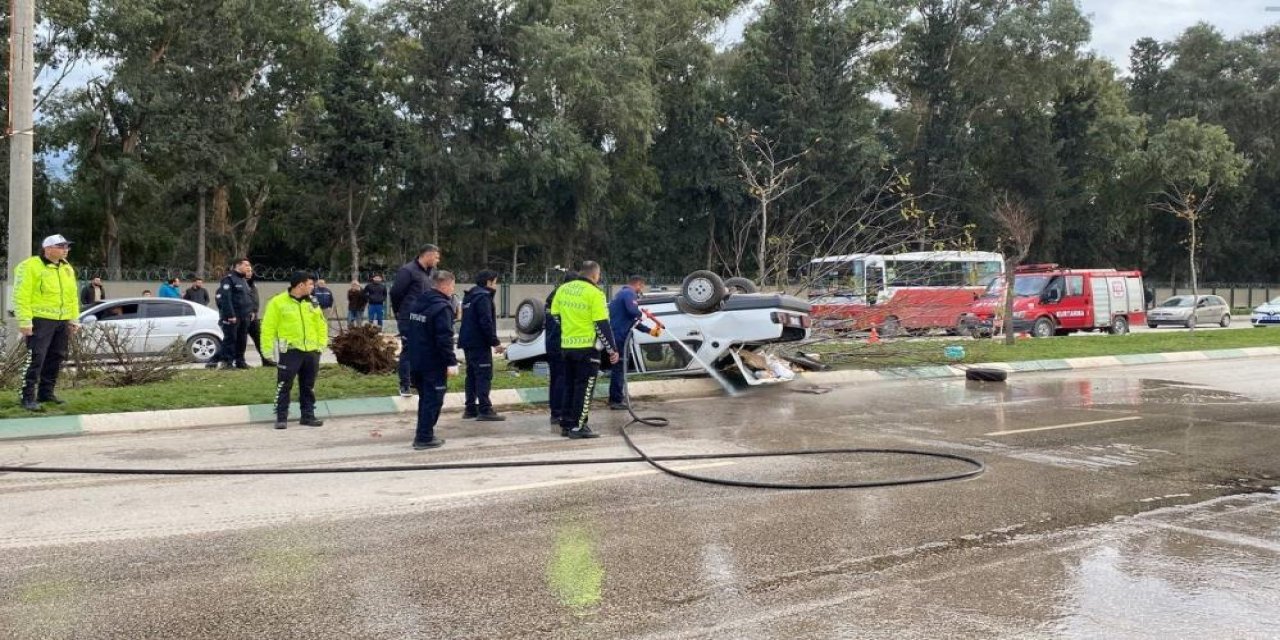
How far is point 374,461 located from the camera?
823cm

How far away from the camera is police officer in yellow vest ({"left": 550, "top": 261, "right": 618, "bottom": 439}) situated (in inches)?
376

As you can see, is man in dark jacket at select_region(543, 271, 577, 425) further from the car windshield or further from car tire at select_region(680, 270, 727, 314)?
the car windshield

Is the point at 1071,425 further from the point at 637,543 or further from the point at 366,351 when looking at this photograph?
the point at 366,351

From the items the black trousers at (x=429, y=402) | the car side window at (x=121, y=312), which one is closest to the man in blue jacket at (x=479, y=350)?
the black trousers at (x=429, y=402)

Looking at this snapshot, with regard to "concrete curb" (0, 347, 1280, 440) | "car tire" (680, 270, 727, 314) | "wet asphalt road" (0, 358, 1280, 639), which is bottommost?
"wet asphalt road" (0, 358, 1280, 639)

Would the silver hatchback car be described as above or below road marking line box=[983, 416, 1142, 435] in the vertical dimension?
above

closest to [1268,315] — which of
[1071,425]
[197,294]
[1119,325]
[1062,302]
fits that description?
[1119,325]

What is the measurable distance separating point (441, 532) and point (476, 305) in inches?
211

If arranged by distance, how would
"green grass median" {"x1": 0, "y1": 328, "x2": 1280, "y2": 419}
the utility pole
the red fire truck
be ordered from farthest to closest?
the red fire truck
the utility pole
"green grass median" {"x1": 0, "y1": 328, "x2": 1280, "y2": 419}

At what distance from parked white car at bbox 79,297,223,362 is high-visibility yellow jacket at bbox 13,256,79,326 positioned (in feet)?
21.6

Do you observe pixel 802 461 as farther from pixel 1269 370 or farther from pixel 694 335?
pixel 1269 370

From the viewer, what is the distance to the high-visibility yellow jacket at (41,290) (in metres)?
9.98

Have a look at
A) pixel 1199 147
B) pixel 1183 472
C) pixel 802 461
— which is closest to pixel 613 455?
pixel 802 461

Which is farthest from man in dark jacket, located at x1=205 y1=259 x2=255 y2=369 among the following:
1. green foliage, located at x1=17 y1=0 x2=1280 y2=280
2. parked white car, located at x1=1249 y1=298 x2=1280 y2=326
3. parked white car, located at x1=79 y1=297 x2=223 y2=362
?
parked white car, located at x1=1249 y1=298 x2=1280 y2=326
